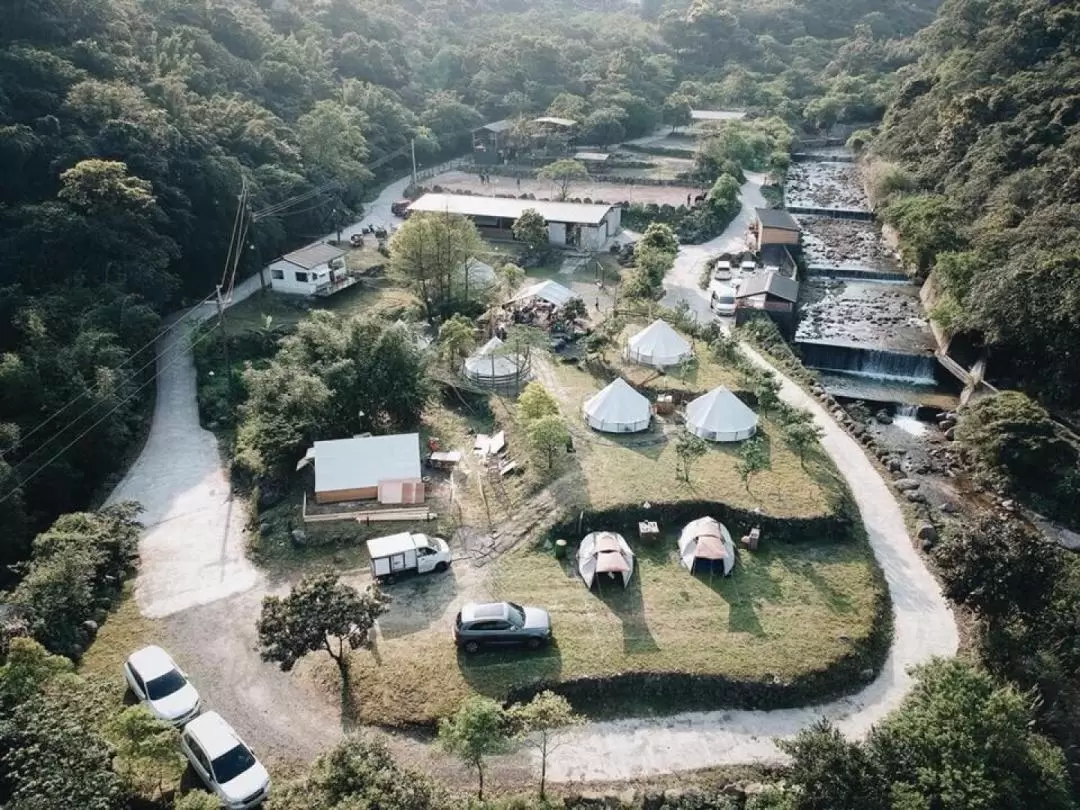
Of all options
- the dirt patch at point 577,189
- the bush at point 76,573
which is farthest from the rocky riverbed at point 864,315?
the bush at point 76,573

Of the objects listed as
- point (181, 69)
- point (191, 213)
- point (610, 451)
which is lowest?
point (610, 451)

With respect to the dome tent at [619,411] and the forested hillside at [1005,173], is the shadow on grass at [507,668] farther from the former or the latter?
the forested hillside at [1005,173]

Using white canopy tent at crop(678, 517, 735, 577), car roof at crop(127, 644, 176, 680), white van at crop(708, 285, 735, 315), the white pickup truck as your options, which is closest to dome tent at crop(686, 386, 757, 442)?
white canopy tent at crop(678, 517, 735, 577)

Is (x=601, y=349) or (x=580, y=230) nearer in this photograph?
(x=601, y=349)

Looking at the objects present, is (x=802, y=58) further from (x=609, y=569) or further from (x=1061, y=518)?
(x=609, y=569)

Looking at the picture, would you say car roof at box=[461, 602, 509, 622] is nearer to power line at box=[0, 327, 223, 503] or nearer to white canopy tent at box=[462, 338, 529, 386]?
white canopy tent at box=[462, 338, 529, 386]

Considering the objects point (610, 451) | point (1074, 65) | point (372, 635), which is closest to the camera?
point (372, 635)

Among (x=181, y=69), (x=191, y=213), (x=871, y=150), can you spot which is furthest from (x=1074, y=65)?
(x=181, y=69)
